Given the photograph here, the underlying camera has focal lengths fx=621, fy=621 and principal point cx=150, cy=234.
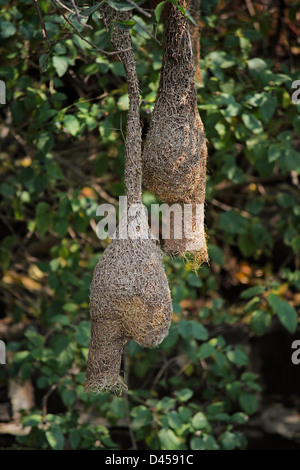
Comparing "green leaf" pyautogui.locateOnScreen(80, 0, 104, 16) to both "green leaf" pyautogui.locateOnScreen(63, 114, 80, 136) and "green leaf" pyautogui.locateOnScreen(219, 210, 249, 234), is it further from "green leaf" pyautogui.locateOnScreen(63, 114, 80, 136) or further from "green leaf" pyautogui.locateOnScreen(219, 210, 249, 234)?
"green leaf" pyautogui.locateOnScreen(219, 210, 249, 234)

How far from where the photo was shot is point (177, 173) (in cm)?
133

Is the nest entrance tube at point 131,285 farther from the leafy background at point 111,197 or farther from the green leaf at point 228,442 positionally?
the green leaf at point 228,442

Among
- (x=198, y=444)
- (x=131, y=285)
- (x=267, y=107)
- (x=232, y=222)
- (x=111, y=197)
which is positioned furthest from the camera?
(x=111, y=197)

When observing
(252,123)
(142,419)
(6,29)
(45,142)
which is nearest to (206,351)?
(142,419)

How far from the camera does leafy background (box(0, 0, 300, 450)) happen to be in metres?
2.00

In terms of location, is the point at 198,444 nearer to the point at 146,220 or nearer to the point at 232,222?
the point at 232,222

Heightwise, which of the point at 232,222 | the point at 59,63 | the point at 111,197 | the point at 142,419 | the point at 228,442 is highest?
the point at 59,63

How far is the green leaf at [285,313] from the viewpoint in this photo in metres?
2.16

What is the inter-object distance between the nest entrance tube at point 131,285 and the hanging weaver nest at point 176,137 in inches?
3.0

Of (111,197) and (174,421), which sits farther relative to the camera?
(111,197)

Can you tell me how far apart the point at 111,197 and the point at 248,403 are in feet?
3.72

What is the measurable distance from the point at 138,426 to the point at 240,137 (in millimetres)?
1060

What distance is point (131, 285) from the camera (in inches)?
50.1

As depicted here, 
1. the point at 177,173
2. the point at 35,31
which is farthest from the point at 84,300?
the point at 177,173
